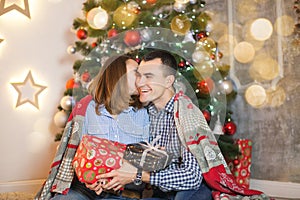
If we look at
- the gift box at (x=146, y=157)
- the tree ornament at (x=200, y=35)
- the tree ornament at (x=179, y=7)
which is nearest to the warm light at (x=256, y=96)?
the tree ornament at (x=200, y=35)

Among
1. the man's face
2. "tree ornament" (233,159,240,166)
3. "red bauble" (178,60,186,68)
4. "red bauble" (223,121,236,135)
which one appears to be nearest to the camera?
the man's face

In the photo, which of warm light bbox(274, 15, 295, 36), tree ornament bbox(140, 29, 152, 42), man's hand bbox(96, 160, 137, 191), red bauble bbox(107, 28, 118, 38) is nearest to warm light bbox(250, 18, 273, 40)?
warm light bbox(274, 15, 295, 36)

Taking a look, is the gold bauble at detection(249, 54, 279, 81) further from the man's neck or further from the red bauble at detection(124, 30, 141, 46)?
the man's neck

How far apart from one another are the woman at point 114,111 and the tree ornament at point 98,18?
2.30 ft

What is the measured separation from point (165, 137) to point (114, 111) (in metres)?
0.27

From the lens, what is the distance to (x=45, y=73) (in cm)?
341

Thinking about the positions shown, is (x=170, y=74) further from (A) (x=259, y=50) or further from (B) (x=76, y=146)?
(A) (x=259, y=50)

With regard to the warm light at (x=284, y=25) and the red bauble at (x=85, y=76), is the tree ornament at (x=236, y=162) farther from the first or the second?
the red bauble at (x=85, y=76)

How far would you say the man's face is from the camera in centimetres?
170

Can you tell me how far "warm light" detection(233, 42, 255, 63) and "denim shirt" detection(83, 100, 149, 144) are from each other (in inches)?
58.3

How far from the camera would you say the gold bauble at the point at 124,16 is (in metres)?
2.45

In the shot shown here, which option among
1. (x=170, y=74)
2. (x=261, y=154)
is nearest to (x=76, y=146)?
(x=170, y=74)

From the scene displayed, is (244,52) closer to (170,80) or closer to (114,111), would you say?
(170,80)

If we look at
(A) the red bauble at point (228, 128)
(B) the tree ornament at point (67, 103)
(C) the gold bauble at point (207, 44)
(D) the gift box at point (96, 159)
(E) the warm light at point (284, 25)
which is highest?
(E) the warm light at point (284, 25)
